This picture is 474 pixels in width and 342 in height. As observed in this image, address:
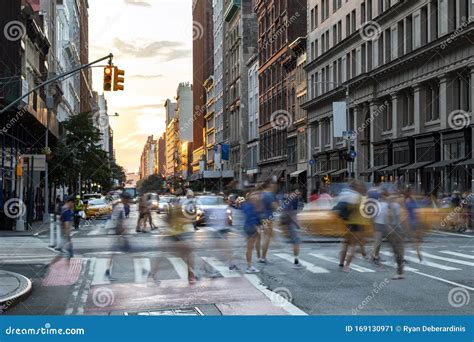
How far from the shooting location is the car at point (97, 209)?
47781 mm

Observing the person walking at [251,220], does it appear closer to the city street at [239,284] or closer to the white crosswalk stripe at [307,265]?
the city street at [239,284]

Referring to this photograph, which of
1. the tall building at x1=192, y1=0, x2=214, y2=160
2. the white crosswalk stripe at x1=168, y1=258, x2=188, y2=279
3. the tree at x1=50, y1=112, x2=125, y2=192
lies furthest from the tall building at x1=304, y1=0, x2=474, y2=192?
the tall building at x1=192, y1=0, x2=214, y2=160

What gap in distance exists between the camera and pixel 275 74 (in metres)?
87.1

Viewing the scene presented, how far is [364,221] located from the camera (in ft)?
53.2

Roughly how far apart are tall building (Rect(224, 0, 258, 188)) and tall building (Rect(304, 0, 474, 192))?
1640 inches

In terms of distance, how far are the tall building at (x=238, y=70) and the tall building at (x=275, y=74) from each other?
41.9 feet

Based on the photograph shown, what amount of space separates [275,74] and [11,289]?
7732cm

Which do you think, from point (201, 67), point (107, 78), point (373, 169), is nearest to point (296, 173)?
point (373, 169)

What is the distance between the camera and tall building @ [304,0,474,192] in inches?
1608

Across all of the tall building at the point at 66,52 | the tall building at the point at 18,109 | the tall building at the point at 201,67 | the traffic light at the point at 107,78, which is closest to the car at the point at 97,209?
the tall building at the point at 18,109

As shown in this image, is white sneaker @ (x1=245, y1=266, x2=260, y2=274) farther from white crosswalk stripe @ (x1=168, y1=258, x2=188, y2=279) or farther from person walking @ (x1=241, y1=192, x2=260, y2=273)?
white crosswalk stripe @ (x1=168, y1=258, x2=188, y2=279)

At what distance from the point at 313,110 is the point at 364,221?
5466 centimetres
